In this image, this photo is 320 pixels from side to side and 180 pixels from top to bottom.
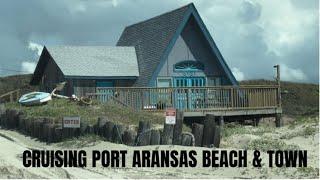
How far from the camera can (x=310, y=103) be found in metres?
59.5

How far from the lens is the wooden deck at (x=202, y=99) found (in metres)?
29.5

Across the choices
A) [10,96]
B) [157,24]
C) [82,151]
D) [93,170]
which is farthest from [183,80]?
[93,170]

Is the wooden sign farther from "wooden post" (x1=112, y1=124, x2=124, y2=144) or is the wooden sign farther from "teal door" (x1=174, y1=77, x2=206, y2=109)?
"teal door" (x1=174, y1=77, x2=206, y2=109)

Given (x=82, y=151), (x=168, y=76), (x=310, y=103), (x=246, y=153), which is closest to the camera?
(x=246, y=153)

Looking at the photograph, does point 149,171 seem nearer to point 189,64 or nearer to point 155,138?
point 155,138

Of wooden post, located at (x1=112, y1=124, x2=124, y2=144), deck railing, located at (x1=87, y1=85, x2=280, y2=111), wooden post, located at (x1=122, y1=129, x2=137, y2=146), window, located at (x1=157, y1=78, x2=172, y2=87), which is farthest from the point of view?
window, located at (x1=157, y1=78, x2=172, y2=87)

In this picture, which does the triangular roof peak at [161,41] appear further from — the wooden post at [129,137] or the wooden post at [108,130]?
the wooden post at [129,137]

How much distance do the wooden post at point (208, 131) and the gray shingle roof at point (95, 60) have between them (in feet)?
55.6

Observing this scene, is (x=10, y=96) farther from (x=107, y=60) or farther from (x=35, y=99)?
(x=35, y=99)

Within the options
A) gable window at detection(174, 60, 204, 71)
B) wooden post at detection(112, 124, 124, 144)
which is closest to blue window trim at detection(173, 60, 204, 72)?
gable window at detection(174, 60, 204, 71)

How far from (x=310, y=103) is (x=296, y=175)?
46402 mm

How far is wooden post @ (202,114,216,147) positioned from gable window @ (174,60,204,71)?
17363 mm

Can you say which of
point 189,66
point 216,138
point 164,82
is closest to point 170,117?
point 216,138

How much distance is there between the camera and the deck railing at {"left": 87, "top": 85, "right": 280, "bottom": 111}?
29.5 meters
